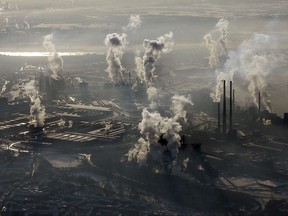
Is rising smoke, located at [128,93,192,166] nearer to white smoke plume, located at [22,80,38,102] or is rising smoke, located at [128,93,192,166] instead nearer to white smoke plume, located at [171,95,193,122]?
white smoke plume, located at [171,95,193,122]

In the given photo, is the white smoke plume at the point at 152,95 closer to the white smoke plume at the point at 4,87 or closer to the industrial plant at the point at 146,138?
the industrial plant at the point at 146,138

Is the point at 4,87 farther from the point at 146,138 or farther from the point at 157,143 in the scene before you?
the point at 157,143

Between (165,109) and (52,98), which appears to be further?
(52,98)

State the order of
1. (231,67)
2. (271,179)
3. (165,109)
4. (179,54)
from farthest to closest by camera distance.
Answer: (179,54)
(231,67)
(165,109)
(271,179)

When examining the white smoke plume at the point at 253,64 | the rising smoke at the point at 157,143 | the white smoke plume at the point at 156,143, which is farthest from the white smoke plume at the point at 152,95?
the white smoke plume at the point at 156,143

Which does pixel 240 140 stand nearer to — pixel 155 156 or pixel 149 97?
pixel 155 156

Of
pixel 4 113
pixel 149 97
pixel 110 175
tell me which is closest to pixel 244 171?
pixel 110 175

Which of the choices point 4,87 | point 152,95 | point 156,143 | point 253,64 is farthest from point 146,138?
point 4,87
